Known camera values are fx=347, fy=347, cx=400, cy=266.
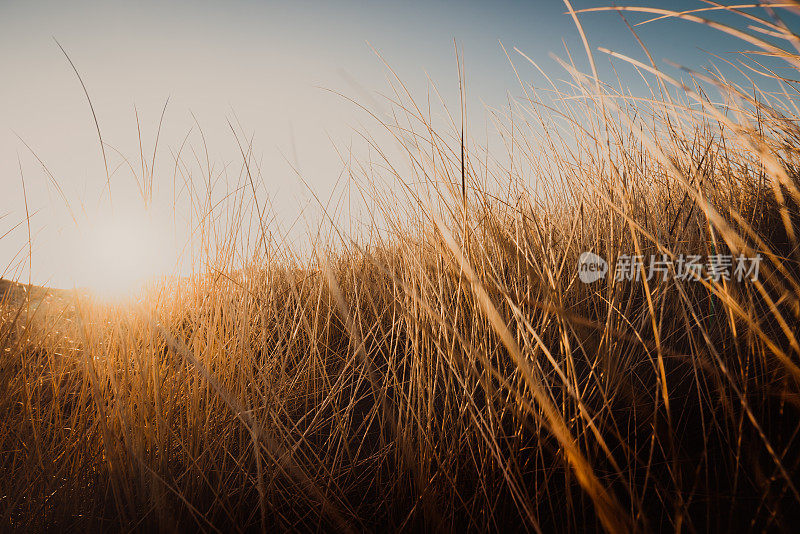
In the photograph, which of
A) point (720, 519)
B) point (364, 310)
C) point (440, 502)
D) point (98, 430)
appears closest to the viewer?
point (720, 519)

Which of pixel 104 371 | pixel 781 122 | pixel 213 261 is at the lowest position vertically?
pixel 104 371

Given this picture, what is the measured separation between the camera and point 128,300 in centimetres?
97

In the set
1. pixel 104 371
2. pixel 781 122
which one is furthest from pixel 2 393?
pixel 781 122

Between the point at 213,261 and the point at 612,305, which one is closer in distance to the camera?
the point at 612,305

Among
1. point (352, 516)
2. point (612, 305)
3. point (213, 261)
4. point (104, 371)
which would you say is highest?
point (213, 261)

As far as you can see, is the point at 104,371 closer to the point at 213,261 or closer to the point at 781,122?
the point at 213,261

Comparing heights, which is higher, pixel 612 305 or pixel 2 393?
pixel 612 305

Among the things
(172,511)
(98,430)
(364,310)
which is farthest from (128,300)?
(364,310)

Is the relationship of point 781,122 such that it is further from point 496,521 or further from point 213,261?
point 213,261

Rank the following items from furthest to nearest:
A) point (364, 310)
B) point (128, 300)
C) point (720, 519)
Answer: point (364, 310) → point (128, 300) → point (720, 519)

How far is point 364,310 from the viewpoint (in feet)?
4.84

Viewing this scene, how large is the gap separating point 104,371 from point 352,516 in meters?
0.68

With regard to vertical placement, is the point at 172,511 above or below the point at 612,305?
below

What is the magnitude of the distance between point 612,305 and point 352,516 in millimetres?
646
